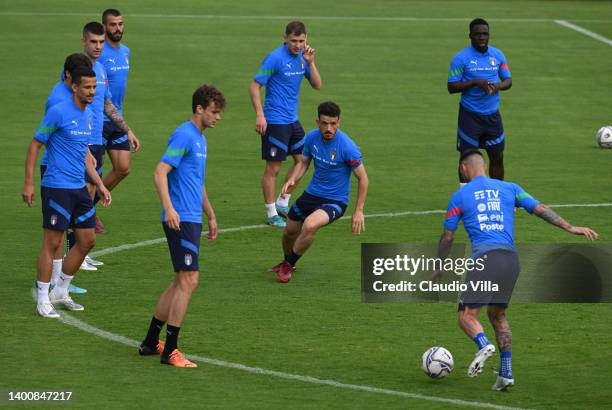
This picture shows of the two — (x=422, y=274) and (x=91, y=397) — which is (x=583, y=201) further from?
(x=91, y=397)

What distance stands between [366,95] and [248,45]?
614 centimetres

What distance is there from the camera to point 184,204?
12.7 meters

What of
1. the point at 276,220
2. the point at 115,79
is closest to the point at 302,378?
the point at 115,79

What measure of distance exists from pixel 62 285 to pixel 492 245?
4926mm

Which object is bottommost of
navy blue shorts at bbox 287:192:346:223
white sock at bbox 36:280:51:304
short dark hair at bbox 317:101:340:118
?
white sock at bbox 36:280:51:304

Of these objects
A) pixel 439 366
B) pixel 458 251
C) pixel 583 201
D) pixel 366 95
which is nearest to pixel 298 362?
pixel 439 366

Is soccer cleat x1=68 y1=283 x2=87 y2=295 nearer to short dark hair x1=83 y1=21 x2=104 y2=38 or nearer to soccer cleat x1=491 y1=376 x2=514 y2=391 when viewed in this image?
short dark hair x1=83 y1=21 x2=104 y2=38

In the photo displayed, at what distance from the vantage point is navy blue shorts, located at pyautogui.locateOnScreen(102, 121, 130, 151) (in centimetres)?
1838

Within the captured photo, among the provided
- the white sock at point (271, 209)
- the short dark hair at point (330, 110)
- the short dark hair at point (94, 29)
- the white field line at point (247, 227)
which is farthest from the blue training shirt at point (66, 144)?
the white sock at point (271, 209)

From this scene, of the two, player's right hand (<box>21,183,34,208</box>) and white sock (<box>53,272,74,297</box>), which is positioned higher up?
player's right hand (<box>21,183,34,208</box>)

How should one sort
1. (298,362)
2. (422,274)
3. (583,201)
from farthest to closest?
(583,201) → (422,274) → (298,362)

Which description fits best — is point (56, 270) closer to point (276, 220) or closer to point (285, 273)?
point (285, 273)

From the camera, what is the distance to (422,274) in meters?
16.5

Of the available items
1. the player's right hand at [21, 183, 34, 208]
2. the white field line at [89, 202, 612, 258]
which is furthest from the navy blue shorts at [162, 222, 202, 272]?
the white field line at [89, 202, 612, 258]
